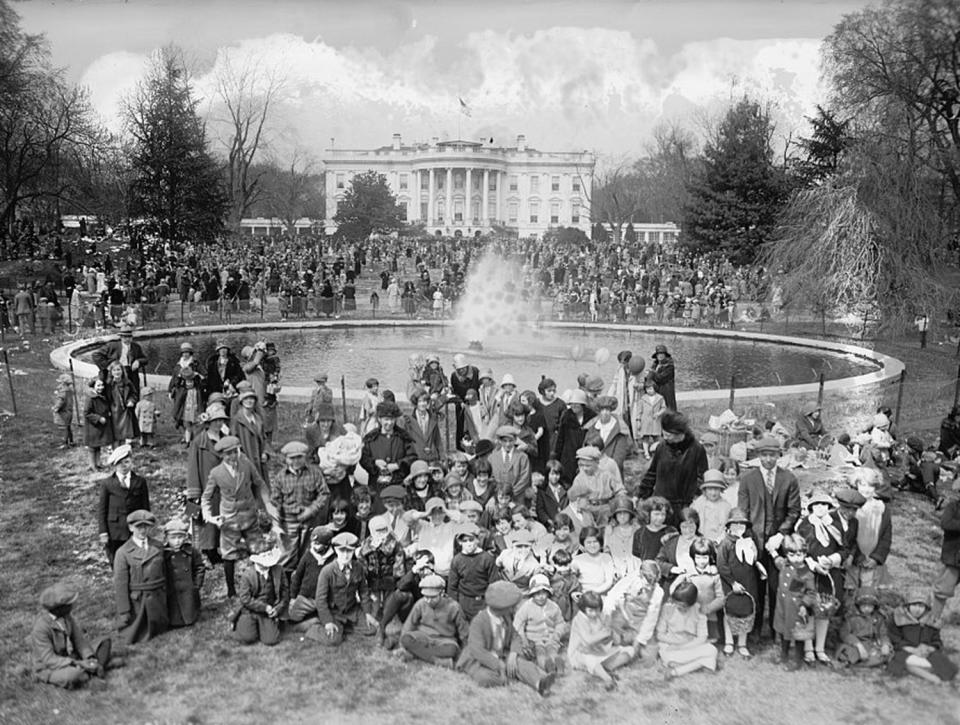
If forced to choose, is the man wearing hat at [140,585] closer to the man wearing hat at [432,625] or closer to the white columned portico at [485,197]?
the man wearing hat at [432,625]

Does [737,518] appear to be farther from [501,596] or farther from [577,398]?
[577,398]

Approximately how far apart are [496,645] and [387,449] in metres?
3.01

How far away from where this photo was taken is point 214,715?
19.3ft

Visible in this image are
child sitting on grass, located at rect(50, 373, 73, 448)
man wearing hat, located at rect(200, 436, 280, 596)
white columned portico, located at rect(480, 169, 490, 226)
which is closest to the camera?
man wearing hat, located at rect(200, 436, 280, 596)

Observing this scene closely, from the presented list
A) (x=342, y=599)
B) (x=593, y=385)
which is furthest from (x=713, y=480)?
(x=593, y=385)

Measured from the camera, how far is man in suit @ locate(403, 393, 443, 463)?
9.86 meters

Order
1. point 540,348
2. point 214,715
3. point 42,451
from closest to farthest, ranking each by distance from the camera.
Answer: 1. point 214,715
2. point 42,451
3. point 540,348

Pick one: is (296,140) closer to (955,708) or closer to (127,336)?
(127,336)

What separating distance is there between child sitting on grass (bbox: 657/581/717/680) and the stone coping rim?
8553 millimetres

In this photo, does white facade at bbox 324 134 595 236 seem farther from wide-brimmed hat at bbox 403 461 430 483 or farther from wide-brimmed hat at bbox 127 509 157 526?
wide-brimmed hat at bbox 127 509 157 526

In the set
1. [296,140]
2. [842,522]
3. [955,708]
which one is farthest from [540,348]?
[296,140]

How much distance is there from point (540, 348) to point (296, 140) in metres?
34.9

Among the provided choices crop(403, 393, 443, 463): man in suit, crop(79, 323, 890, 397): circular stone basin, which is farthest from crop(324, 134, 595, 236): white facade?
crop(403, 393, 443, 463): man in suit

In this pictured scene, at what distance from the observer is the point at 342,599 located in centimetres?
705
